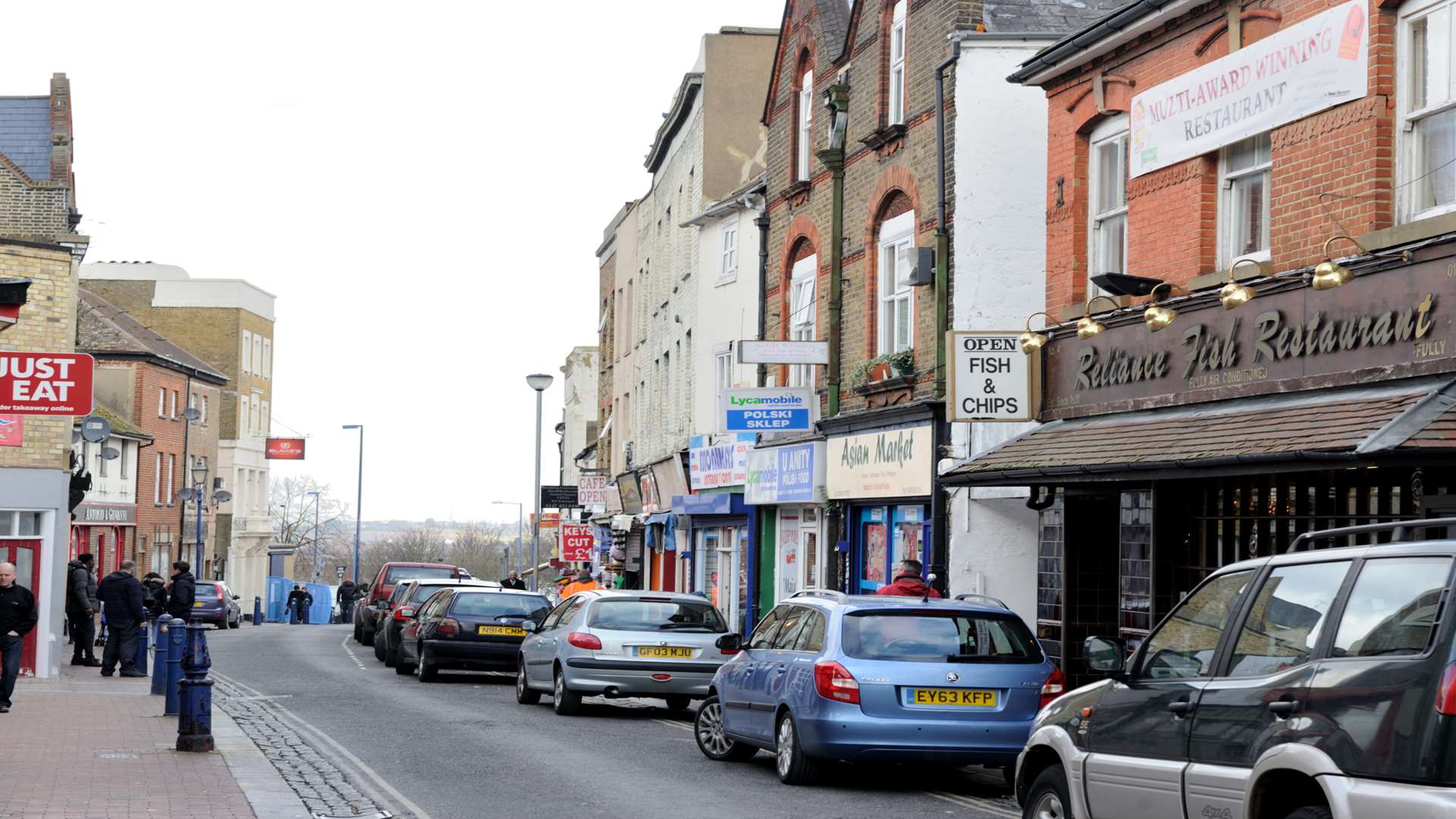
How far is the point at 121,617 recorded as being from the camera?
26.2m

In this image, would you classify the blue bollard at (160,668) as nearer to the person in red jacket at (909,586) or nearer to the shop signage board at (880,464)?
the shop signage board at (880,464)

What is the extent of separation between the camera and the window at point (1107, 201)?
1823cm

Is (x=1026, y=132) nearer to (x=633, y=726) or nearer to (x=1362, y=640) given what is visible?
(x=633, y=726)

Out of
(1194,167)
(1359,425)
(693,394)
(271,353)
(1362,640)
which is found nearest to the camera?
(1362,640)

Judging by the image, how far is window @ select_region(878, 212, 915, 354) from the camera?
23984 millimetres

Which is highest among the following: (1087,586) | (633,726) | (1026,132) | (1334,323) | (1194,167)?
(1026,132)

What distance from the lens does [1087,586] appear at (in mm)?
18953

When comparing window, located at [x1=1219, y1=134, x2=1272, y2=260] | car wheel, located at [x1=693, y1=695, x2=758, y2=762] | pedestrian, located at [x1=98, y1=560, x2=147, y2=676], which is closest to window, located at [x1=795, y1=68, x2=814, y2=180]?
pedestrian, located at [x1=98, y1=560, x2=147, y2=676]

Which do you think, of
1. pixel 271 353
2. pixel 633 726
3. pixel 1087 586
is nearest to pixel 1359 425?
pixel 1087 586

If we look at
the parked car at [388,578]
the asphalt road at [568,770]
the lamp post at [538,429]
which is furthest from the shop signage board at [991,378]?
the lamp post at [538,429]

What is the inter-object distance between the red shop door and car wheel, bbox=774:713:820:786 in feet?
50.0

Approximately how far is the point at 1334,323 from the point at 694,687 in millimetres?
8355

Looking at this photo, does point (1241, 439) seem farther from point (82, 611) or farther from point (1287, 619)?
point (82, 611)

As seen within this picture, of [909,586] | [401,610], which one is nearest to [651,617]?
[909,586]
